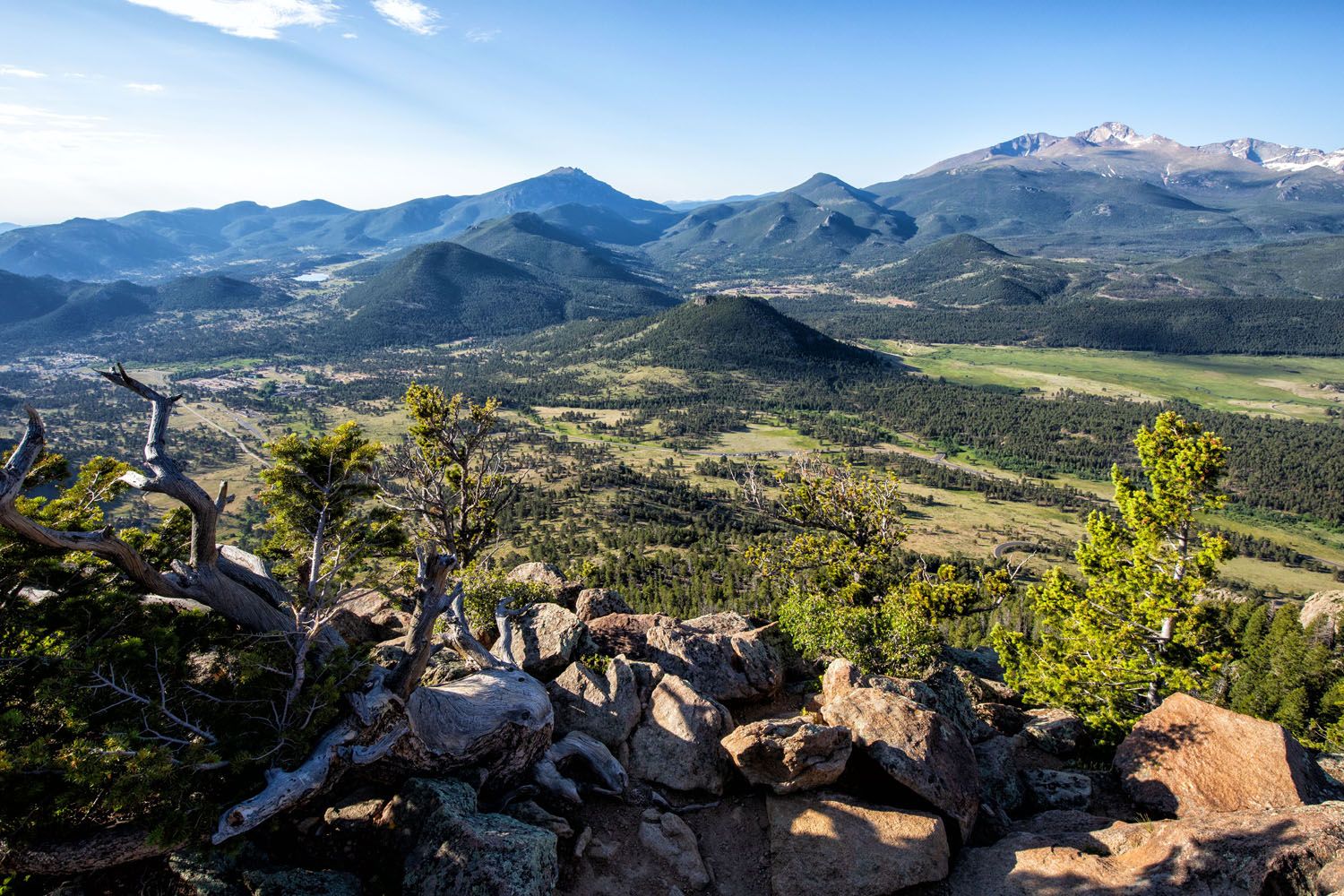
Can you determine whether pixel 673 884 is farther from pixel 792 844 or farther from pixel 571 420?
pixel 571 420

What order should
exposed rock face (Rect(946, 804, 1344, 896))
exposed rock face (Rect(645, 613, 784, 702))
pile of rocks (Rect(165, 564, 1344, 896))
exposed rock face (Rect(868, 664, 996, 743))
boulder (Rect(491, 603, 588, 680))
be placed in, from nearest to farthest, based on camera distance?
exposed rock face (Rect(946, 804, 1344, 896))
pile of rocks (Rect(165, 564, 1344, 896))
exposed rock face (Rect(868, 664, 996, 743))
boulder (Rect(491, 603, 588, 680))
exposed rock face (Rect(645, 613, 784, 702))

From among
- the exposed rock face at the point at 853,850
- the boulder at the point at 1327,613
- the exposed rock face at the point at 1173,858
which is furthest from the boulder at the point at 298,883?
the boulder at the point at 1327,613

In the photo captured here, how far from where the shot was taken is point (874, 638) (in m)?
25.7

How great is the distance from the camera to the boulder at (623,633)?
2444 centimetres

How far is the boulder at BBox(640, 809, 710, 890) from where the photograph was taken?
15.3m

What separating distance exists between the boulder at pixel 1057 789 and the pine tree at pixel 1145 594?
502cm

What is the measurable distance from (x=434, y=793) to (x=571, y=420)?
18477 centimetres

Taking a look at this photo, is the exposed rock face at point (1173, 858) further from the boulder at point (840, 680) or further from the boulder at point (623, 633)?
the boulder at point (623, 633)

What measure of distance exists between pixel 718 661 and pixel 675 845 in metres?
8.40

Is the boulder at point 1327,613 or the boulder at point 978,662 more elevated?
the boulder at point 1327,613

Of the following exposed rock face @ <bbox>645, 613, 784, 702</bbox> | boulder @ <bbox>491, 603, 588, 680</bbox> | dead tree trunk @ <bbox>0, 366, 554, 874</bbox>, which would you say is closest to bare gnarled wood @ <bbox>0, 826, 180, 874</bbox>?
dead tree trunk @ <bbox>0, 366, 554, 874</bbox>

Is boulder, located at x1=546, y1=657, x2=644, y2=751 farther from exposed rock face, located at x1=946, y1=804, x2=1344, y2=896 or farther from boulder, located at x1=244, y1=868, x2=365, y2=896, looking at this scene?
exposed rock face, located at x1=946, y1=804, x2=1344, y2=896

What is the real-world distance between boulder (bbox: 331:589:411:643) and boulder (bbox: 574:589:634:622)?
301 inches

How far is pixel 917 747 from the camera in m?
16.9
